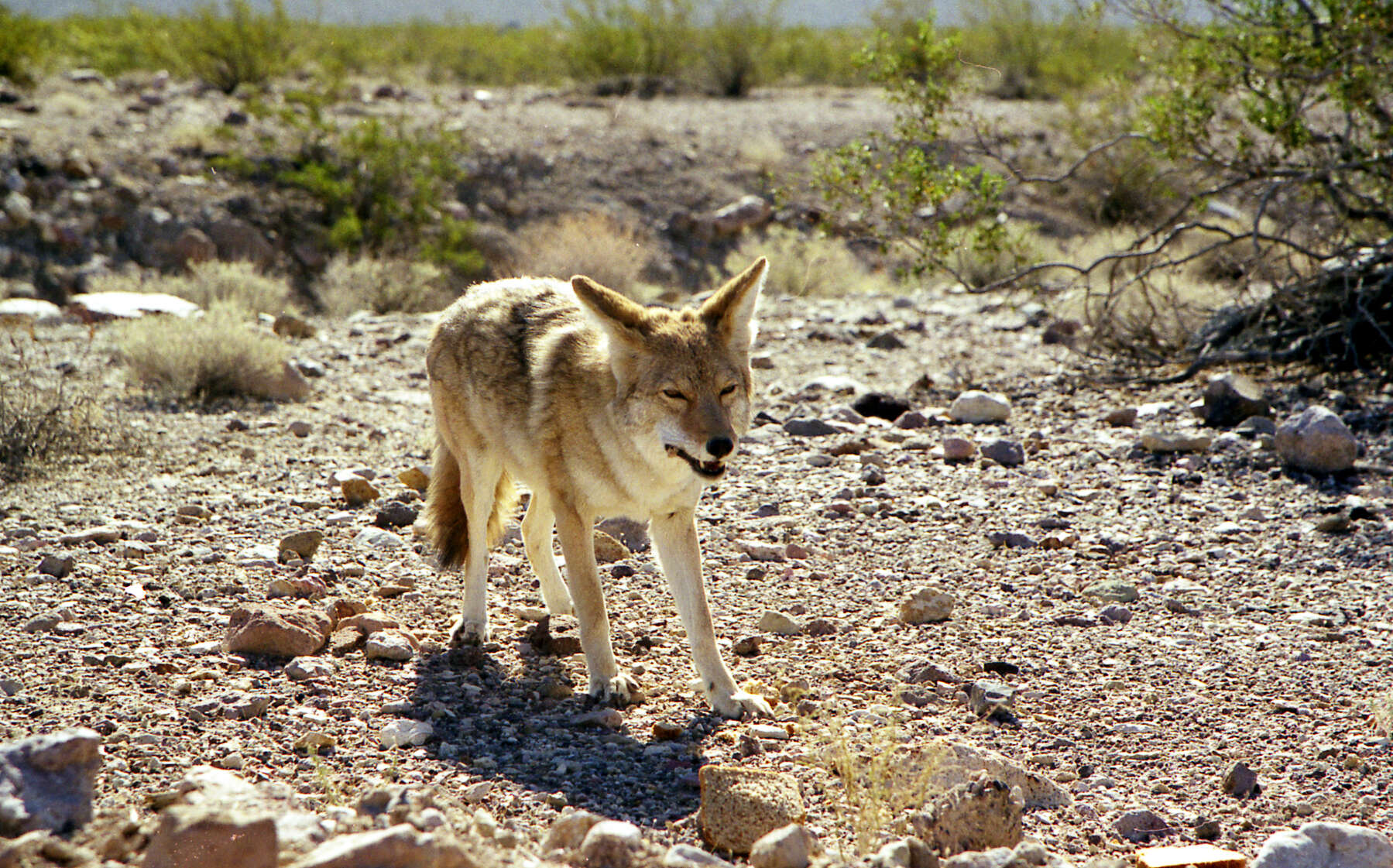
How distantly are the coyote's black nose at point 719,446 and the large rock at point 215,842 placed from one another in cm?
193

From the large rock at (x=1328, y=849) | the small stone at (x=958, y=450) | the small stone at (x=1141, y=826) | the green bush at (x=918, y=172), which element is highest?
the green bush at (x=918, y=172)

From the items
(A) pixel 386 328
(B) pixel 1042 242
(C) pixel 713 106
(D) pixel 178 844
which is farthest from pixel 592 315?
(C) pixel 713 106

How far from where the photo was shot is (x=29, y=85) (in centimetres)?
1911

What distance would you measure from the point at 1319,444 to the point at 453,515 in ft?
16.5

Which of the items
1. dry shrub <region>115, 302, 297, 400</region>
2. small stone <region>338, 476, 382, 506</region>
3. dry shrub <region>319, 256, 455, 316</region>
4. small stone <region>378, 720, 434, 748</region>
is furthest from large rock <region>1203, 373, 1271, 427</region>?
dry shrub <region>319, 256, 455, 316</region>

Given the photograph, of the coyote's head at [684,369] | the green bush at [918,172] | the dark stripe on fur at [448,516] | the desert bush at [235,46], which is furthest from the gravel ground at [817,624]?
the desert bush at [235,46]

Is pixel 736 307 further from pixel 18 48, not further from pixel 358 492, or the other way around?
pixel 18 48

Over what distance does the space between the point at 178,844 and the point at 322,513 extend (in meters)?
4.05

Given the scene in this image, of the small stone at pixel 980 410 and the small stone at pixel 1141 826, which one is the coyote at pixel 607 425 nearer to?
the small stone at pixel 1141 826

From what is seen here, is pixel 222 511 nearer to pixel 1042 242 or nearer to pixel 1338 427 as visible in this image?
pixel 1338 427

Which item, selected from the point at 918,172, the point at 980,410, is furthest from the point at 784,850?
the point at 918,172

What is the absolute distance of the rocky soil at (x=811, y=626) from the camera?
382cm

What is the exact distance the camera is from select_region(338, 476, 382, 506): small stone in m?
6.75

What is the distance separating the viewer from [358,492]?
6.79m
